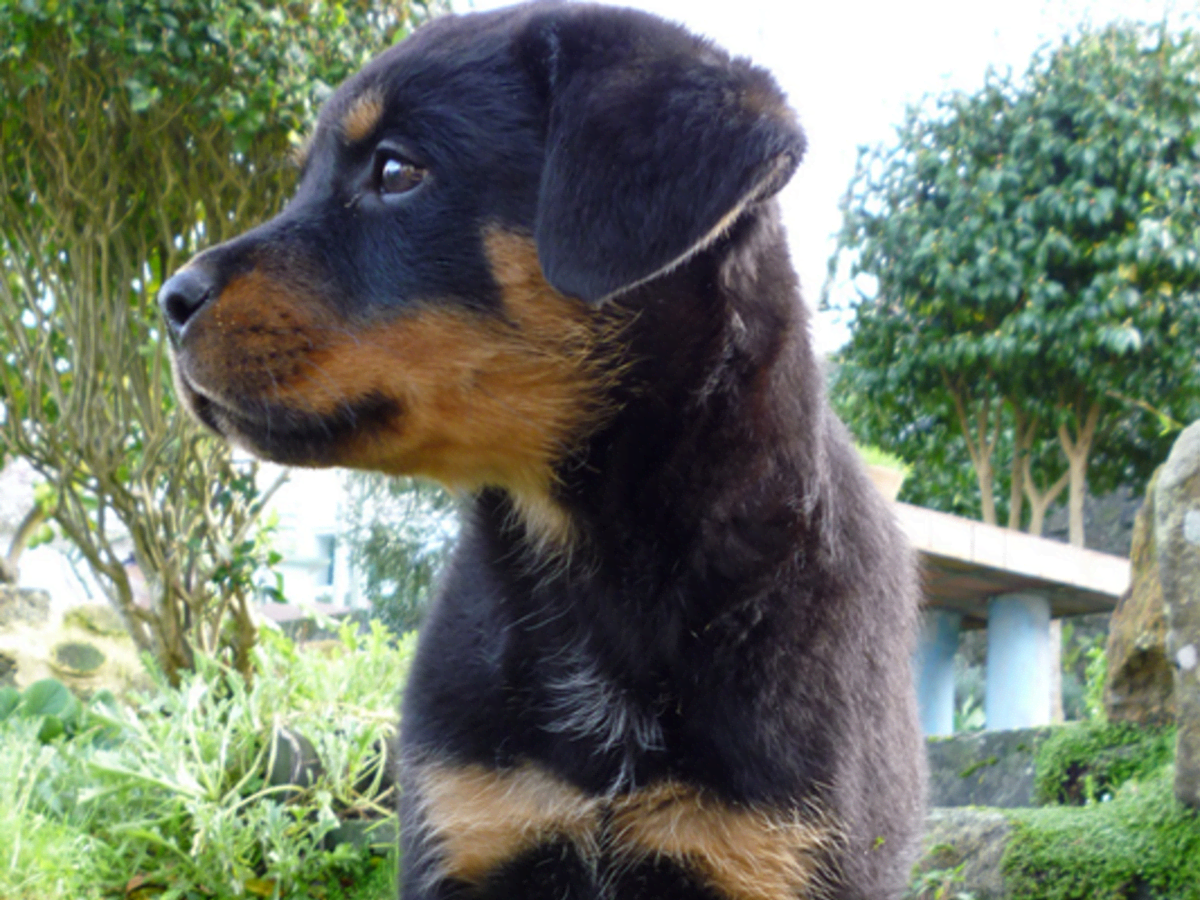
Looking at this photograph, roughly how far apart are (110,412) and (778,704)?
3983 mm

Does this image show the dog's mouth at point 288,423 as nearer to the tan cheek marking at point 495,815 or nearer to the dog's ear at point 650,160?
the dog's ear at point 650,160

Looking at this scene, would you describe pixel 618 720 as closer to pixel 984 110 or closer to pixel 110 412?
pixel 110 412

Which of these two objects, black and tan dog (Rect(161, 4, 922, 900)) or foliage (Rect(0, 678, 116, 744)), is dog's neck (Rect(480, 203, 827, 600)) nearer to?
black and tan dog (Rect(161, 4, 922, 900))

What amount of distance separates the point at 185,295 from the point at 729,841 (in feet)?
4.81

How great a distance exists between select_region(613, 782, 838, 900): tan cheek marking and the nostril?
127 cm

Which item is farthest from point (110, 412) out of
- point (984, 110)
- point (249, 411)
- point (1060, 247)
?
point (984, 110)

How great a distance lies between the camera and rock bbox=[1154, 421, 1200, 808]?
3297 millimetres

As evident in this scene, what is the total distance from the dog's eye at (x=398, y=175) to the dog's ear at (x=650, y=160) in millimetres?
290

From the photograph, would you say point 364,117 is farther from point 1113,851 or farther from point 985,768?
point 985,768

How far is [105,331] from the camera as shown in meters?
5.24

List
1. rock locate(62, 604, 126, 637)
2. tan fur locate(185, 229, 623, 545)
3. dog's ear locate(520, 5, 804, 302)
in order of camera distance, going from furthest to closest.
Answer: rock locate(62, 604, 126, 637), tan fur locate(185, 229, 623, 545), dog's ear locate(520, 5, 804, 302)

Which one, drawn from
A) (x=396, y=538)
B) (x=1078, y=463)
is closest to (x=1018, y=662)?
(x=396, y=538)

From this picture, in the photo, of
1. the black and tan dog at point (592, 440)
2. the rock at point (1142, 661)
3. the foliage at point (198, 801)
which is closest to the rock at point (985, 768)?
the rock at point (1142, 661)

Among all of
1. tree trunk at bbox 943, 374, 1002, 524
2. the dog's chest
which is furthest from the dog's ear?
tree trunk at bbox 943, 374, 1002, 524
